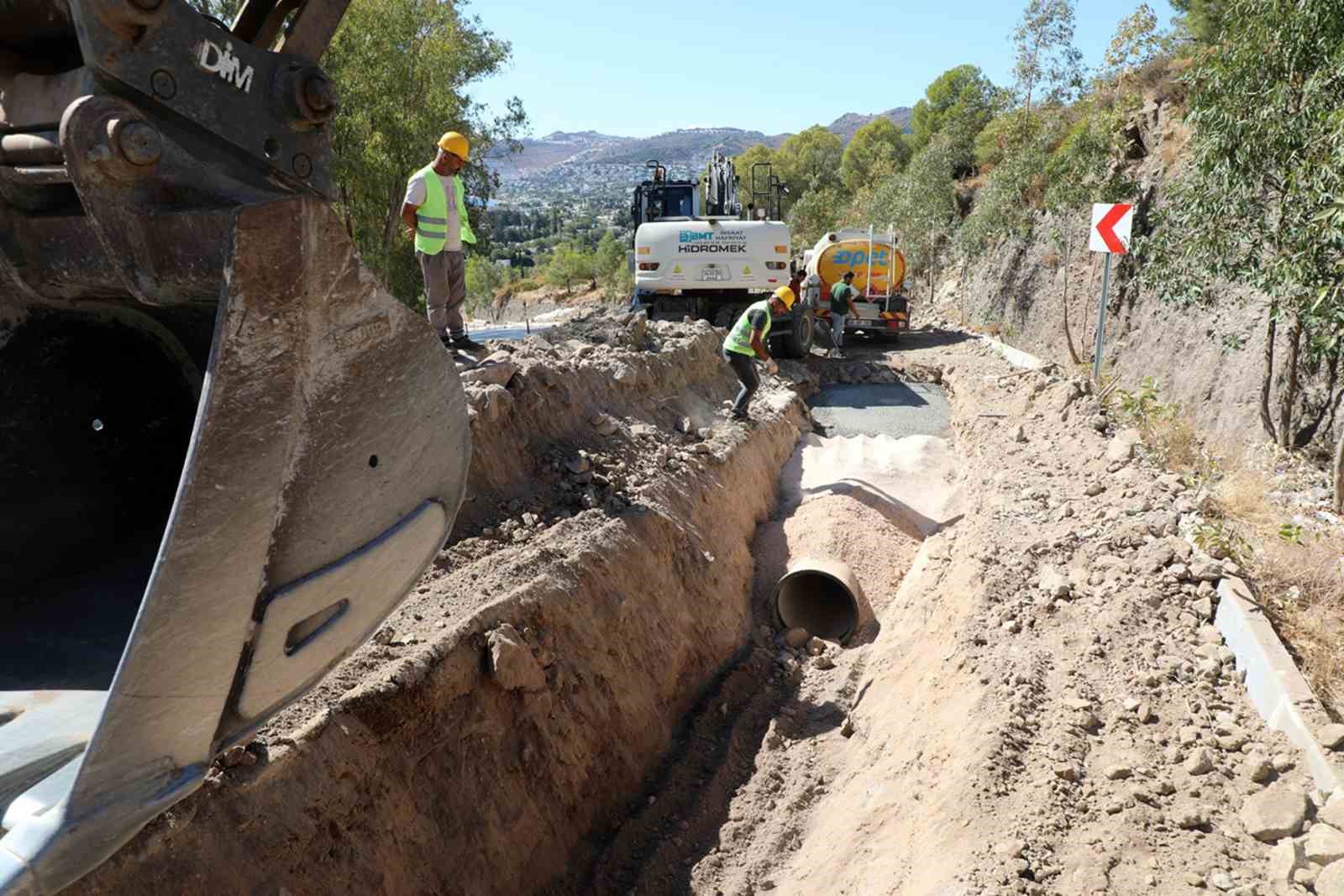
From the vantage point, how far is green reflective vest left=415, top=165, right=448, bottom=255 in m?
6.92

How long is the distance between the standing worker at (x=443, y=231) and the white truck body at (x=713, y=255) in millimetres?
7601

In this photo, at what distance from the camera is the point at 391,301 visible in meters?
2.33

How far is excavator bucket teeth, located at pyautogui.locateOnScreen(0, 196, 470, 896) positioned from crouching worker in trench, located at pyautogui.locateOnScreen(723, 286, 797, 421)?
791 cm

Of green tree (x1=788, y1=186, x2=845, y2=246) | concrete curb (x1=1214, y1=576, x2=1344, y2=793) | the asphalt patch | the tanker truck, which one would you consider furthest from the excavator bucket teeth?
green tree (x1=788, y1=186, x2=845, y2=246)

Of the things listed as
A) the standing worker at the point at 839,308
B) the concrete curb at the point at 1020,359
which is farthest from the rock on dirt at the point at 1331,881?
the standing worker at the point at 839,308

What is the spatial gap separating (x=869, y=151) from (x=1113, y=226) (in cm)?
4765

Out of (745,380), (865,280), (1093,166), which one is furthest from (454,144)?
(865,280)

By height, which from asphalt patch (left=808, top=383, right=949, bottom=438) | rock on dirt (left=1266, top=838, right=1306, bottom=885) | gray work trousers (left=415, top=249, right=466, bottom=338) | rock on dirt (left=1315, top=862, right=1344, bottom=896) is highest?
gray work trousers (left=415, top=249, right=466, bottom=338)

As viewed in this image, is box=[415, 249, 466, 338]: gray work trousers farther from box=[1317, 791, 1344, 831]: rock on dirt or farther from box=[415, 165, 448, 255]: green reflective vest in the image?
box=[1317, 791, 1344, 831]: rock on dirt

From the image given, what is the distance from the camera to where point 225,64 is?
2135 millimetres

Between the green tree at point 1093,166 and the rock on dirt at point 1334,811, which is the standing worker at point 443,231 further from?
the green tree at point 1093,166

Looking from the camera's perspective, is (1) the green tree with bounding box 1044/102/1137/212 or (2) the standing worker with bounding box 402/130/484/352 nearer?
(2) the standing worker with bounding box 402/130/484/352

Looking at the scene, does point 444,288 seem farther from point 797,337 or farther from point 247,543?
point 797,337

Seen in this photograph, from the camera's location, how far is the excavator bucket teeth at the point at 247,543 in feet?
6.18
